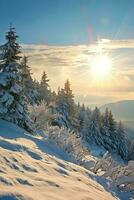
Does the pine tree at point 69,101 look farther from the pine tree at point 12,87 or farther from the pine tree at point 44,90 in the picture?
the pine tree at point 12,87

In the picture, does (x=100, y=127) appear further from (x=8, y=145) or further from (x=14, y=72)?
(x=8, y=145)

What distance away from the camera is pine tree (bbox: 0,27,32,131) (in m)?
27.6

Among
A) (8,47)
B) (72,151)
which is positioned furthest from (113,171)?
(8,47)

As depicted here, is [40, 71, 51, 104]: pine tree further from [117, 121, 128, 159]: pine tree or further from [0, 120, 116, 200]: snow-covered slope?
[0, 120, 116, 200]: snow-covered slope

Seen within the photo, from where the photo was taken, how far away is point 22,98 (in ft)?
94.7

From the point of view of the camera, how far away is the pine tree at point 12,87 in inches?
1087

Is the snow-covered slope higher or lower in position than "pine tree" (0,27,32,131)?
lower

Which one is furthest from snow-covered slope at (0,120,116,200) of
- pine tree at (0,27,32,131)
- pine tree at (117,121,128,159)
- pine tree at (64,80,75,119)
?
pine tree at (117,121,128,159)

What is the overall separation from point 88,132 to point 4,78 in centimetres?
5249

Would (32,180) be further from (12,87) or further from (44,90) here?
(44,90)

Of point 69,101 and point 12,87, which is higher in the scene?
point 69,101

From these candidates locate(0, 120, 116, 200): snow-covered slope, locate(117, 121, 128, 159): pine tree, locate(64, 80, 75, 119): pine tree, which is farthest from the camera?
locate(117, 121, 128, 159): pine tree

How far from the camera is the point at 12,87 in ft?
90.9

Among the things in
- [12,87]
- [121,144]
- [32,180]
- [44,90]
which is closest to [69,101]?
[44,90]
